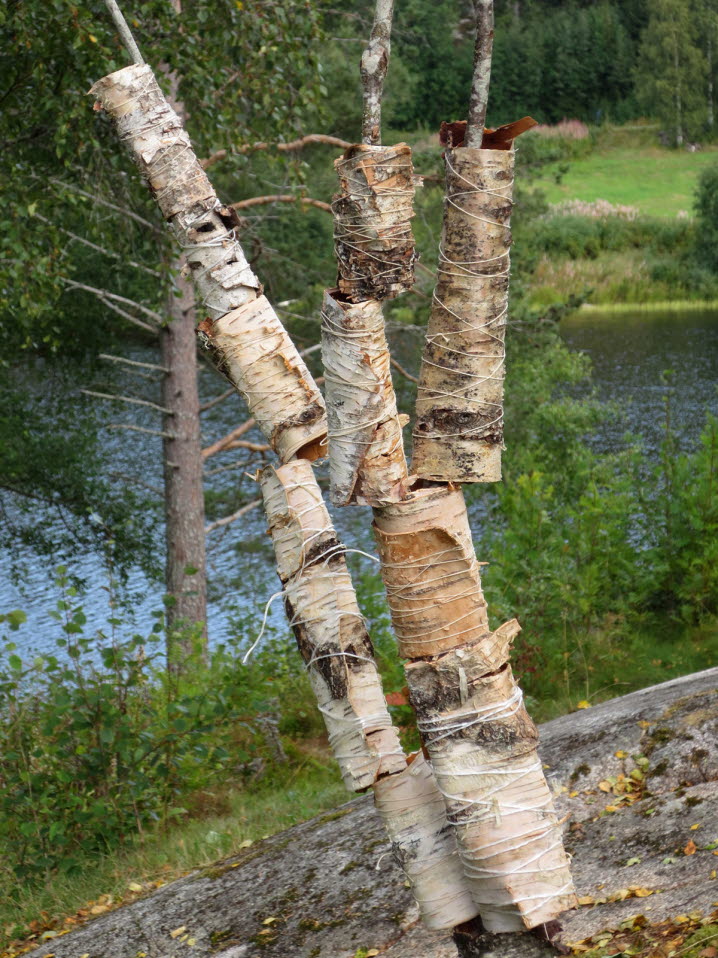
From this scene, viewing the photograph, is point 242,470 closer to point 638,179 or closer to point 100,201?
point 100,201

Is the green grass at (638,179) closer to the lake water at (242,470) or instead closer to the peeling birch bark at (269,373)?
the lake water at (242,470)

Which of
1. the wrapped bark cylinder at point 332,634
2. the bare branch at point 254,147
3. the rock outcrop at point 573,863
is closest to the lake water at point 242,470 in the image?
the bare branch at point 254,147

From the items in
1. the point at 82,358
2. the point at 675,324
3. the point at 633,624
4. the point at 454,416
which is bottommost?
the point at 675,324

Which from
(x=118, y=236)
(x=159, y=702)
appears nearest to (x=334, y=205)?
(x=159, y=702)

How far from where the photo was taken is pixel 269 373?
3336 millimetres

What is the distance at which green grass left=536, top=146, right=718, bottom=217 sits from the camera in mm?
36781

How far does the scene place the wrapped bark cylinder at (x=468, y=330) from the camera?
3.00m

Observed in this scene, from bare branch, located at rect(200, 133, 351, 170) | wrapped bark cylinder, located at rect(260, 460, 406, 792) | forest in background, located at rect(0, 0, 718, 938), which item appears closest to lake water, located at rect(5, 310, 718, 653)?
forest in background, located at rect(0, 0, 718, 938)

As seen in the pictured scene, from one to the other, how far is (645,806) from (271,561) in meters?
10.2

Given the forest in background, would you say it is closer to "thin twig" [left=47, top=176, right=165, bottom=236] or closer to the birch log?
"thin twig" [left=47, top=176, right=165, bottom=236]

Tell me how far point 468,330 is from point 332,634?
100cm

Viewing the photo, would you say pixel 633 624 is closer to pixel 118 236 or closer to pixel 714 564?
pixel 714 564

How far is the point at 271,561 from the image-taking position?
14.0 metres

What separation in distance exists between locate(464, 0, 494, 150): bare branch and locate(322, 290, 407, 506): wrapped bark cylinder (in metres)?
0.58
